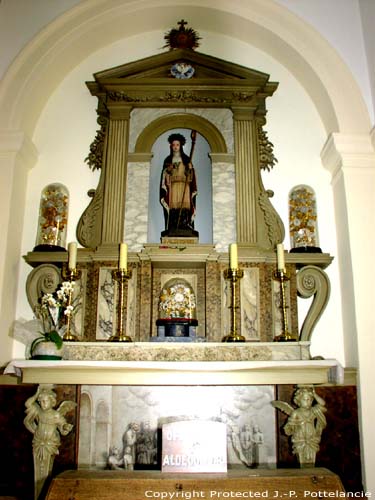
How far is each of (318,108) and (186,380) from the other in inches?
140

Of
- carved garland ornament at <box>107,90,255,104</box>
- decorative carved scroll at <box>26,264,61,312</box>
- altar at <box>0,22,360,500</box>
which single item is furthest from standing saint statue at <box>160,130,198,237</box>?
decorative carved scroll at <box>26,264,61,312</box>

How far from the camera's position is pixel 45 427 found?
3.60 meters

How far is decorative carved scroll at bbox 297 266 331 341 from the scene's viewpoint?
485 cm

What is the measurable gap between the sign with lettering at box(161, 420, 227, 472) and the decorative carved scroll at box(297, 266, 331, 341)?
191 centimetres

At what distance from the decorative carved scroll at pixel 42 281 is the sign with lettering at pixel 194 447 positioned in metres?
2.15

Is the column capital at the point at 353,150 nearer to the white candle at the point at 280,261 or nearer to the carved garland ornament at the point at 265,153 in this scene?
the carved garland ornament at the point at 265,153

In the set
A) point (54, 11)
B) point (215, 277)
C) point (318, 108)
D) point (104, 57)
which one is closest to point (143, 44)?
point (104, 57)

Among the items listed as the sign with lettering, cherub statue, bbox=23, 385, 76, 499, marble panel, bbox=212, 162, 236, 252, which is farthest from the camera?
marble panel, bbox=212, 162, 236, 252

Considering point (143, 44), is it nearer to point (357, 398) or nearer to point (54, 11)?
point (54, 11)

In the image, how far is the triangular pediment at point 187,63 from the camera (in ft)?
18.0

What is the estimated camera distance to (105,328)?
472 cm

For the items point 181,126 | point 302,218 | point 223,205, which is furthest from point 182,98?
point 302,218

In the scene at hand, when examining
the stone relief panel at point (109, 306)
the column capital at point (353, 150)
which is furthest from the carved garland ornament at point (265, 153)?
the stone relief panel at point (109, 306)

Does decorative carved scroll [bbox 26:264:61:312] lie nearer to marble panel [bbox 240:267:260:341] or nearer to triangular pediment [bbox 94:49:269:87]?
marble panel [bbox 240:267:260:341]
